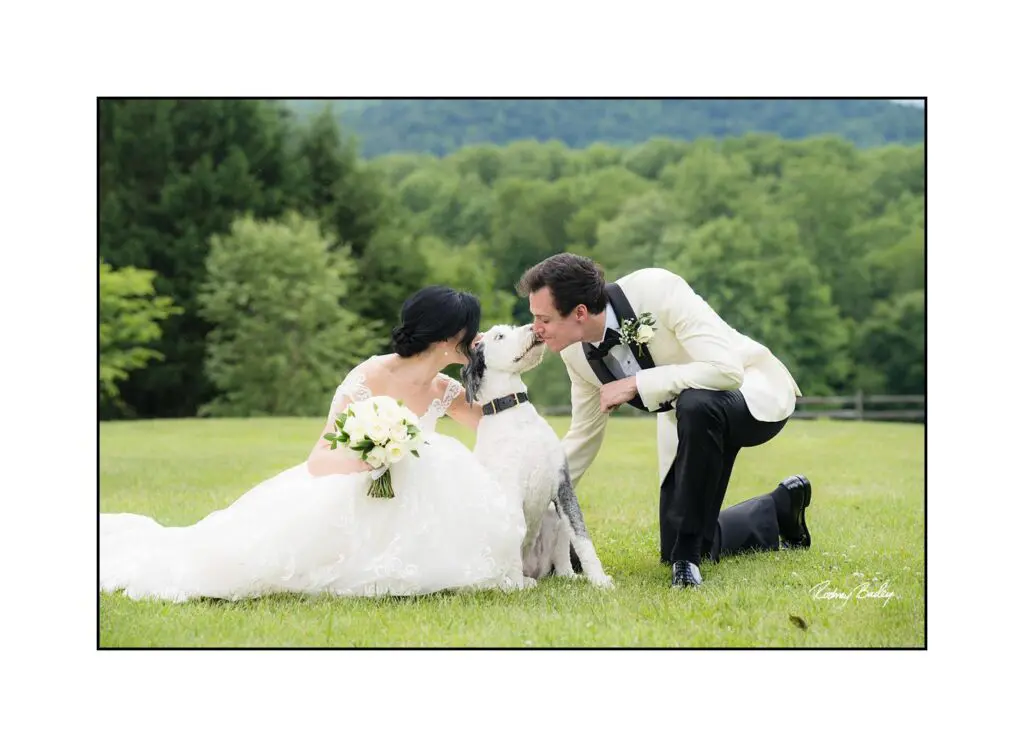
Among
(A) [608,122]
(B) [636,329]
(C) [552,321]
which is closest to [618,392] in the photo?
(B) [636,329]

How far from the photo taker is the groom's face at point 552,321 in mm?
6539

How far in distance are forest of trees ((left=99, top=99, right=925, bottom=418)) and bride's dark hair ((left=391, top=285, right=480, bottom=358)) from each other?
933 inches

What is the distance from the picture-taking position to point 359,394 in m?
6.78

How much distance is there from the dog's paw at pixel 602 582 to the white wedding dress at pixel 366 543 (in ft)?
1.49

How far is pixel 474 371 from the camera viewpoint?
258 inches

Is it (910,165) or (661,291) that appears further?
(910,165)

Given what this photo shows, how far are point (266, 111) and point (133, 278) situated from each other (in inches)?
344

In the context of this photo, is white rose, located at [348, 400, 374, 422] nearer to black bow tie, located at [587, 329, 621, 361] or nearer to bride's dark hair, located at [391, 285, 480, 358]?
bride's dark hair, located at [391, 285, 480, 358]

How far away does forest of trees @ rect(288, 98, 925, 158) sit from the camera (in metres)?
48.0

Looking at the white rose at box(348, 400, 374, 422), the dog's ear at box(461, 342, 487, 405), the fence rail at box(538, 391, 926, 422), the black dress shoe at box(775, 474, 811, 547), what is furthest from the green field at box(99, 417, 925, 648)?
the fence rail at box(538, 391, 926, 422)

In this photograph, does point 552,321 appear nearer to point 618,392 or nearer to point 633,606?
point 618,392

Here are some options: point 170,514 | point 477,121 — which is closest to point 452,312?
point 170,514

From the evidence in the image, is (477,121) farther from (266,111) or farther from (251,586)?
(251,586)

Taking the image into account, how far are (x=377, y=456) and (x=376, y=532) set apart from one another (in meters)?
0.56
